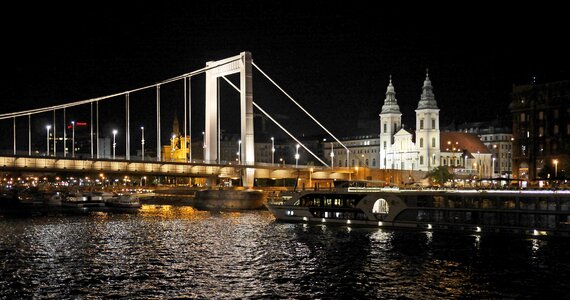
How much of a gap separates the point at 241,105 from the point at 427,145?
71.7 meters

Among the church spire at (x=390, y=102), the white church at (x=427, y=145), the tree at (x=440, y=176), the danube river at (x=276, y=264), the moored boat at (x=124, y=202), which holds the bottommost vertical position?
the moored boat at (x=124, y=202)

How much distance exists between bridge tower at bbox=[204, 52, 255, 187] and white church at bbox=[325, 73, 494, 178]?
194ft

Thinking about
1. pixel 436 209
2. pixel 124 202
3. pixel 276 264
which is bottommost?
pixel 124 202

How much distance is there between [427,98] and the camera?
14538 cm

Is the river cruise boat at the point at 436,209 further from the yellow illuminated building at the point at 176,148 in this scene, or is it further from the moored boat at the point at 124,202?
the yellow illuminated building at the point at 176,148

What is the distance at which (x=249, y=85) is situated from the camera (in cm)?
8250

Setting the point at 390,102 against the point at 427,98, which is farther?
the point at 390,102

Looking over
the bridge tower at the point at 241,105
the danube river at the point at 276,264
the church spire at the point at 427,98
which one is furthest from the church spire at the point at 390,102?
the danube river at the point at 276,264

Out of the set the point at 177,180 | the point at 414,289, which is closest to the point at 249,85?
the point at 414,289

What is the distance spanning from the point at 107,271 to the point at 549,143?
260 feet

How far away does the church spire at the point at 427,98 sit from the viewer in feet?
473

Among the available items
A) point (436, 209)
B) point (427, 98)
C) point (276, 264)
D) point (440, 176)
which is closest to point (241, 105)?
point (436, 209)

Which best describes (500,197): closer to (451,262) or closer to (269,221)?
(451,262)

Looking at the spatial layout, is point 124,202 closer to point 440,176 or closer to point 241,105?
point 241,105
